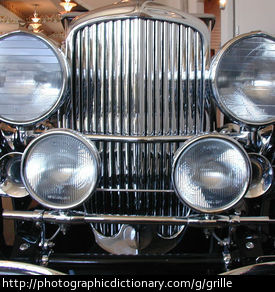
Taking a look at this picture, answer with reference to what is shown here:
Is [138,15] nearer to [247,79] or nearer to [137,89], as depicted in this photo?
[137,89]

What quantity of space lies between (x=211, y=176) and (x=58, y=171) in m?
0.41

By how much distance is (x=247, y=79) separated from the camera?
1129 millimetres

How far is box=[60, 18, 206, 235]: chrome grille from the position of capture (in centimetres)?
122

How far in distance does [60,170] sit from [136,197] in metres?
0.34

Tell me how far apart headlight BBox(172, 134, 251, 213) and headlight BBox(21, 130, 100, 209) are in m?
0.25

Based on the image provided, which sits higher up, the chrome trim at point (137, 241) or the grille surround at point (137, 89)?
the grille surround at point (137, 89)

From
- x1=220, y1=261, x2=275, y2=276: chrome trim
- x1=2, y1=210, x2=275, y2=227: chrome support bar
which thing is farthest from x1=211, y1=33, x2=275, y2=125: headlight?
x1=220, y1=261, x2=275, y2=276: chrome trim

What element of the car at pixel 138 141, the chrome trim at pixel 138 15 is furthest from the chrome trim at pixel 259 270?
the chrome trim at pixel 138 15

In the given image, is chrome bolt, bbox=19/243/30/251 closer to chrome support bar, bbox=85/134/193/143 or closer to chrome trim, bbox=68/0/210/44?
chrome support bar, bbox=85/134/193/143

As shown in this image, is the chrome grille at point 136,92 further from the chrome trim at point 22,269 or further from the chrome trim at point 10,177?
the chrome trim at point 22,269

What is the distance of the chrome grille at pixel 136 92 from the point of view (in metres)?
1.22

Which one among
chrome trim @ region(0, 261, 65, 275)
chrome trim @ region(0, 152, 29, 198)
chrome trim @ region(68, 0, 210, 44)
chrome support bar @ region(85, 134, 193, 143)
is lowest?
chrome trim @ region(0, 261, 65, 275)

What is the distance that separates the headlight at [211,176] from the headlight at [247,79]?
181 millimetres

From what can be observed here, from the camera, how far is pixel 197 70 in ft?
4.12
